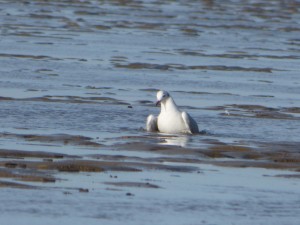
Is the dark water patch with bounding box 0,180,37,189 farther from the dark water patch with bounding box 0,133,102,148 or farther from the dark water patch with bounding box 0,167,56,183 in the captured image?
the dark water patch with bounding box 0,133,102,148

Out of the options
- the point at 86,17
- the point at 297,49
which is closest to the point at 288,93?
the point at 297,49

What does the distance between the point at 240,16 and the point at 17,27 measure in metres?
13.5

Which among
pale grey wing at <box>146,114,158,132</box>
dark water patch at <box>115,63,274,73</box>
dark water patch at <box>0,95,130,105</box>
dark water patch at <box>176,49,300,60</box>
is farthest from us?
dark water patch at <box>176,49,300,60</box>

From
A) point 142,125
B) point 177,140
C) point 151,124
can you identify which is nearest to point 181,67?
point 142,125

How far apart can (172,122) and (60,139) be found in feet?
7.67

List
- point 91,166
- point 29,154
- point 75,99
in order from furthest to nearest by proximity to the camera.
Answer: point 75,99, point 29,154, point 91,166

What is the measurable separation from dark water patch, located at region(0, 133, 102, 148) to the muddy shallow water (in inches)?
0.6

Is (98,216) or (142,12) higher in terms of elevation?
(98,216)

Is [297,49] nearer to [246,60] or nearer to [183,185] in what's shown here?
[246,60]

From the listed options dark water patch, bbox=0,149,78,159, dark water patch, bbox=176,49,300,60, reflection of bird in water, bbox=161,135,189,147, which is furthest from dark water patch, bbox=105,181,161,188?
dark water patch, bbox=176,49,300,60

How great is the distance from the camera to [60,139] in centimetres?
1433

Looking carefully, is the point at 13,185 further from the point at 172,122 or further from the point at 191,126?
the point at 172,122

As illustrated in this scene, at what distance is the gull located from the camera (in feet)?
52.0

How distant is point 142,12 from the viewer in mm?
44469
